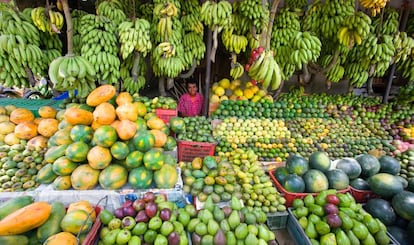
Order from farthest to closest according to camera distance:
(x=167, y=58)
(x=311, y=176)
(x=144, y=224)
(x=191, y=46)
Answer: (x=191, y=46) < (x=167, y=58) < (x=311, y=176) < (x=144, y=224)

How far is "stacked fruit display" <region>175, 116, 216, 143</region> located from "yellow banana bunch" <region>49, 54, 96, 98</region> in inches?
50.8

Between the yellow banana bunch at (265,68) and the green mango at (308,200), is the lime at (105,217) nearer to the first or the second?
the green mango at (308,200)

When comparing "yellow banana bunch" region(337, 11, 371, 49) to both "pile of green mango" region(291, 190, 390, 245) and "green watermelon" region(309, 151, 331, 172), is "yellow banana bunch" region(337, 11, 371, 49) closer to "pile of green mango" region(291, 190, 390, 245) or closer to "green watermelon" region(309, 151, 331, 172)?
"green watermelon" region(309, 151, 331, 172)

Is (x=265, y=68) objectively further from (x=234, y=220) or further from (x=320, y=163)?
(x=234, y=220)

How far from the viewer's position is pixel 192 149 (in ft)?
9.05

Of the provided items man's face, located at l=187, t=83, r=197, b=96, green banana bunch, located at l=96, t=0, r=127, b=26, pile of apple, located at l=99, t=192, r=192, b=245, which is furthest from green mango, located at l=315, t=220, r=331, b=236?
green banana bunch, located at l=96, t=0, r=127, b=26

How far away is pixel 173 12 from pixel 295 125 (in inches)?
94.7

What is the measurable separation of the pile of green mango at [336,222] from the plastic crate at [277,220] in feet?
0.33

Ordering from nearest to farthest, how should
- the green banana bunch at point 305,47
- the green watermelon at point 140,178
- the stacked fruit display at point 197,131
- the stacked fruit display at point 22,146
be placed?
the green watermelon at point 140,178 → the stacked fruit display at point 22,146 → the stacked fruit display at point 197,131 → the green banana bunch at point 305,47

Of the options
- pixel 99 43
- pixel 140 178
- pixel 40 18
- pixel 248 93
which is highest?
pixel 40 18

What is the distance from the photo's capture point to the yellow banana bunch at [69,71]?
7.79 feet

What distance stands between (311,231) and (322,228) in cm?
10

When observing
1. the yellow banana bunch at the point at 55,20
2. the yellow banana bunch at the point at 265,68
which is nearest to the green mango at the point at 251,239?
the yellow banana bunch at the point at 265,68

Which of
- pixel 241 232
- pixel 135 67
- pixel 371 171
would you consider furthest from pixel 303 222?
pixel 135 67
